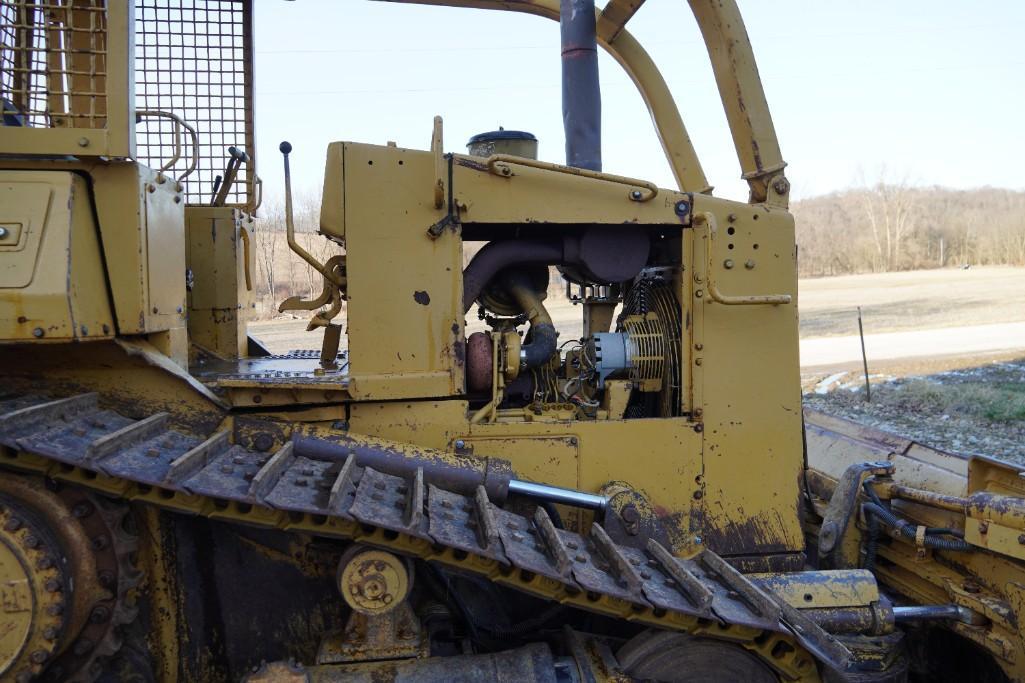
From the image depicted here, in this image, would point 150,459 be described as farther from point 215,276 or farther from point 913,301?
point 913,301

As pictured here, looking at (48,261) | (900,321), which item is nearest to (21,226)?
(48,261)

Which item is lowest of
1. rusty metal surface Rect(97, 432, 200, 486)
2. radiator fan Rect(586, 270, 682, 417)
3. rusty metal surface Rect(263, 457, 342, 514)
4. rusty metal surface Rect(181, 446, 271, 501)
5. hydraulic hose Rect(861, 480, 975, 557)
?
hydraulic hose Rect(861, 480, 975, 557)

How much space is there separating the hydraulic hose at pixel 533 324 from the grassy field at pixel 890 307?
11.1 meters

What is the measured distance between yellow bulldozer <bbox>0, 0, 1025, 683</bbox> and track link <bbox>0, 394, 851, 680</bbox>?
1 centimetres

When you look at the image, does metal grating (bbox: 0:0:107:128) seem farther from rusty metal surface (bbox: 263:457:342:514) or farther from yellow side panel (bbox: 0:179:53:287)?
rusty metal surface (bbox: 263:457:342:514)

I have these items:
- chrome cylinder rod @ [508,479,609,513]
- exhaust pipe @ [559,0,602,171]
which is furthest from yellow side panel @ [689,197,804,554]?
exhaust pipe @ [559,0,602,171]

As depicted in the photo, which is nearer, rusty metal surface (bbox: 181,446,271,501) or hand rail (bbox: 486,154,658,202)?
rusty metal surface (bbox: 181,446,271,501)

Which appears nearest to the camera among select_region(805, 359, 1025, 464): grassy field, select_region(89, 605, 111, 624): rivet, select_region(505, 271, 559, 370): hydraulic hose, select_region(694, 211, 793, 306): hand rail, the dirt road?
select_region(89, 605, 111, 624): rivet

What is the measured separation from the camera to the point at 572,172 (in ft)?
11.6

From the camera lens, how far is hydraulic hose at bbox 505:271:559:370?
381 cm

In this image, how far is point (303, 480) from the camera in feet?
9.23

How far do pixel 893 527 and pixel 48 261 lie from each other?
3.85 meters

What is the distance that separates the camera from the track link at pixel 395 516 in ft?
8.38

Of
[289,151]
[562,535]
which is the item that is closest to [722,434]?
[562,535]
